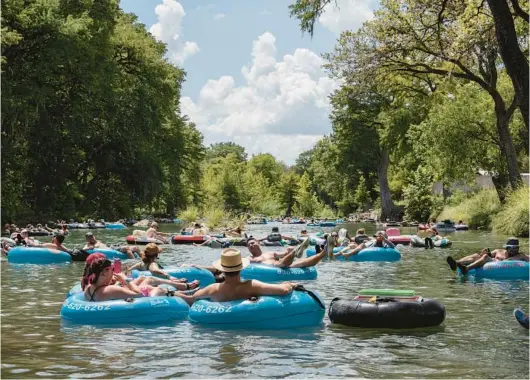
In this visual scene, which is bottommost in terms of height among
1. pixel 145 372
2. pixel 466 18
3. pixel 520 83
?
pixel 145 372

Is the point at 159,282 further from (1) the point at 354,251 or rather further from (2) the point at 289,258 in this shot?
(1) the point at 354,251

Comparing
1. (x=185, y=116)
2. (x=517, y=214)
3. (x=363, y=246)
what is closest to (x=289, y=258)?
(x=363, y=246)

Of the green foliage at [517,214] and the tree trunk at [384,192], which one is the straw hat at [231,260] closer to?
the green foliage at [517,214]

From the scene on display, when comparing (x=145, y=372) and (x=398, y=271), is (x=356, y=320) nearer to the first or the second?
(x=145, y=372)

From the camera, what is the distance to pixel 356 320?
384 inches

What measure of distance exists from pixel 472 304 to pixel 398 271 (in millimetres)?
5676

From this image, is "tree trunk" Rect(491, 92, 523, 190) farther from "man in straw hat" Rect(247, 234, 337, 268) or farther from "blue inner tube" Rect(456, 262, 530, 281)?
"man in straw hat" Rect(247, 234, 337, 268)

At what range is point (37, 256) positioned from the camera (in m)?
19.3

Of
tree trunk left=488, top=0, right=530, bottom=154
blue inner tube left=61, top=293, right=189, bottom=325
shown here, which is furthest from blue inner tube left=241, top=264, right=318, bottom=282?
tree trunk left=488, top=0, right=530, bottom=154

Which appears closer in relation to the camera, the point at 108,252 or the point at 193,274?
the point at 193,274

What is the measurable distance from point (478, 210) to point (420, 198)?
12236mm

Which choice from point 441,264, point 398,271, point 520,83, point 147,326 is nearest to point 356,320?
point 147,326

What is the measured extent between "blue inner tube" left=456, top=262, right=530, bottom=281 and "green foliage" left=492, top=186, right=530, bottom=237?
12.3m

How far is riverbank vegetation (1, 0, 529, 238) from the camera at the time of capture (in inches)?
1106
